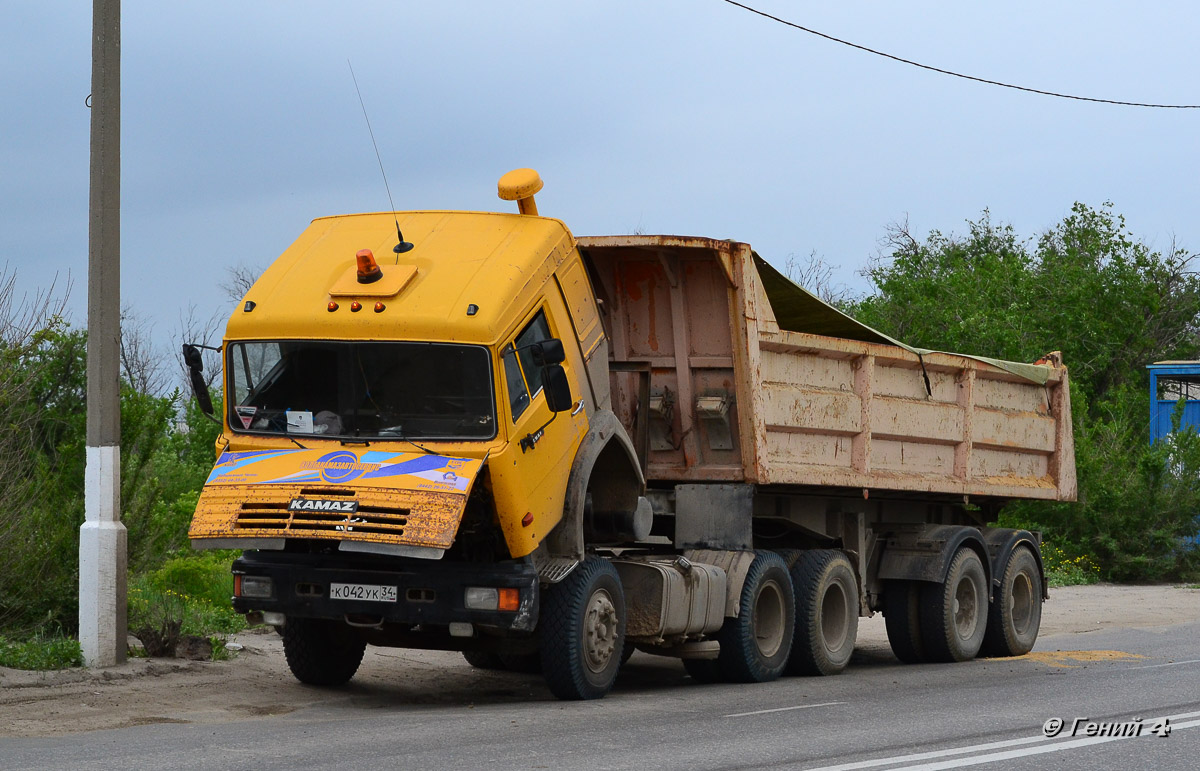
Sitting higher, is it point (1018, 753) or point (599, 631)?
point (599, 631)

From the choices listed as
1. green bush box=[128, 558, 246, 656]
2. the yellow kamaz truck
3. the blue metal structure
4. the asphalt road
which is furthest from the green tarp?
the blue metal structure

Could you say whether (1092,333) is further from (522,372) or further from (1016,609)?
(522,372)

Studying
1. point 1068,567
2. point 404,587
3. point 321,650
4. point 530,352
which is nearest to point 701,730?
point 404,587

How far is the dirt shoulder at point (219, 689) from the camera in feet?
27.4

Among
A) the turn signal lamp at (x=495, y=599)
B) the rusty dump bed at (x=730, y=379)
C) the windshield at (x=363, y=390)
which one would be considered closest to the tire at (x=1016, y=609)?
the rusty dump bed at (x=730, y=379)

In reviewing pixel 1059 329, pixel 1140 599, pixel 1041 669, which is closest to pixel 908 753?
pixel 1041 669

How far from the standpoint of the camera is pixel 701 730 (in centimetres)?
793

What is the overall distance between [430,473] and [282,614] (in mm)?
1512

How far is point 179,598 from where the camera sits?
41.6 feet

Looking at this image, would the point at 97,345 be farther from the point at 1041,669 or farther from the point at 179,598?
the point at 1041,669

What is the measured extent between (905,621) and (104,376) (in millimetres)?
7392

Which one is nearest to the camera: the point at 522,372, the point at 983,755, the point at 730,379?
the point at 983,755

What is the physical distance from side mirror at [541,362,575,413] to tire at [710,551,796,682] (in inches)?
101

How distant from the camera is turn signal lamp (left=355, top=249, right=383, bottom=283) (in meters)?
8.95
